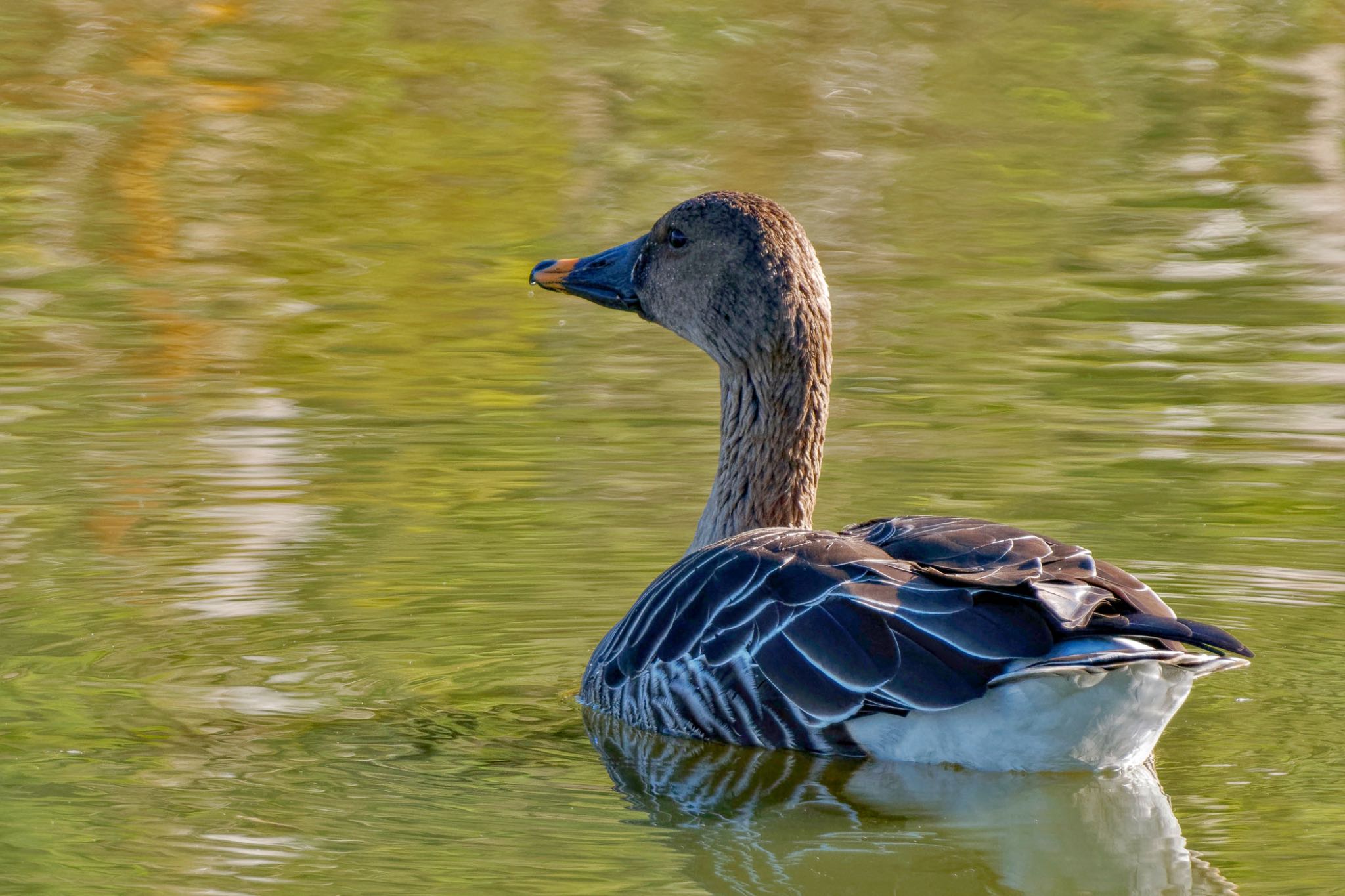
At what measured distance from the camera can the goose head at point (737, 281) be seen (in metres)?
8.10

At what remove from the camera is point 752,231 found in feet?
26.7

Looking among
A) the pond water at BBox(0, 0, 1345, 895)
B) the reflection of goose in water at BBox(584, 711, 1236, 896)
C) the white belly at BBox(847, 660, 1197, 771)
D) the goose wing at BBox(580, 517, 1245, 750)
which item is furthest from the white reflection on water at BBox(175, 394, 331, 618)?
the white belly at BBox(847, 660, 1197, 771)

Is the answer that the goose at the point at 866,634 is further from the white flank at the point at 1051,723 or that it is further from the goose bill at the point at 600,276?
the goose bill at the point at 600,276

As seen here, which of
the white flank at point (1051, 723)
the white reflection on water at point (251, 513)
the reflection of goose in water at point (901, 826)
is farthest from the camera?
the white reflection on water at point (251, 513)

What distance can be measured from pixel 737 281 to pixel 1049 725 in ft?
8.41

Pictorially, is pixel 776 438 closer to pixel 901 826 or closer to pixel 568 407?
pixel 901 826

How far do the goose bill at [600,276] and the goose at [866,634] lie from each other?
0.73 m

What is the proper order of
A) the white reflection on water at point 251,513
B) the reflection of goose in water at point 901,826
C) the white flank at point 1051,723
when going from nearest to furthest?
the reflection of goose in water at point 901,826
the white flank at point 1051,723
the white reflection on water at point 251,513

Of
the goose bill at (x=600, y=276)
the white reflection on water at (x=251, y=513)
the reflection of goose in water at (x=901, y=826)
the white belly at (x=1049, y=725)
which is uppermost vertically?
the goose bill at (x=600, y=276)

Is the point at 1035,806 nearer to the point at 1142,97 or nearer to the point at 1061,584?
the point at 1061,584

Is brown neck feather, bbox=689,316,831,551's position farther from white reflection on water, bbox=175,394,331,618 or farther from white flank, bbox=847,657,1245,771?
white reflection on water, bbox=175,394,331,618

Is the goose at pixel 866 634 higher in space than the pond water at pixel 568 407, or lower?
higher

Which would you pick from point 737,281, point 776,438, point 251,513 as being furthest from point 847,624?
point 251,513

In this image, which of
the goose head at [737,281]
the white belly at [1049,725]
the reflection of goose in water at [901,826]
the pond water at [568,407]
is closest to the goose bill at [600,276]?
the goose head at [737,281]
